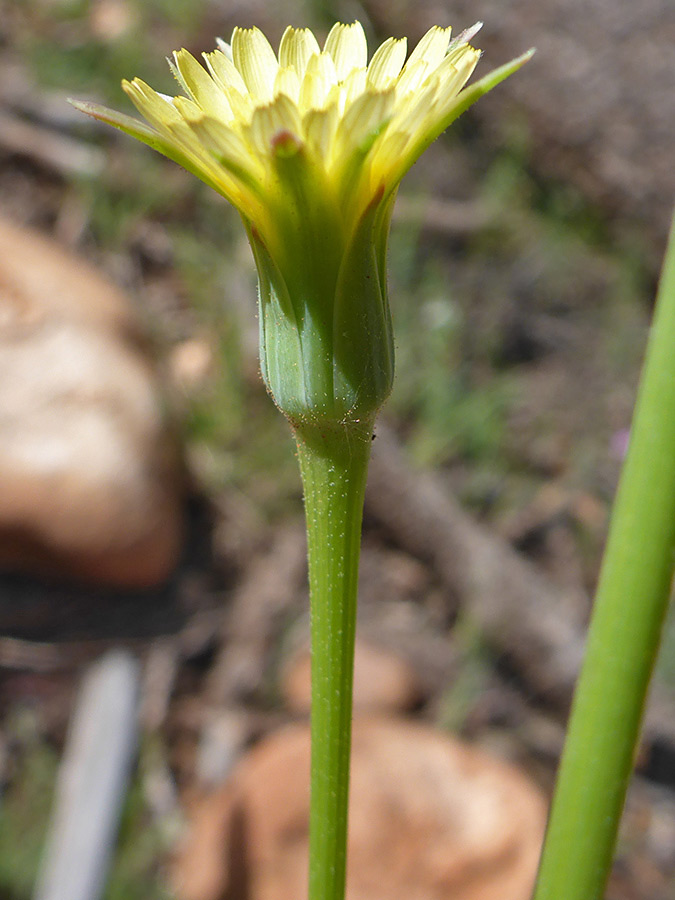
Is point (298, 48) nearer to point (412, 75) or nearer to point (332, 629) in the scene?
point (412, 75)

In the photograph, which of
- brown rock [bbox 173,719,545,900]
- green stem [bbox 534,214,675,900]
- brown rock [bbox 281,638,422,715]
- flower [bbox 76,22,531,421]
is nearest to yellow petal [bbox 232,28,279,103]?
flower [bbox 76,22,531,421]

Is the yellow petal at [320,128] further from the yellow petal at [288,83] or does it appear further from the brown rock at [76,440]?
the brown rock at [76,440]

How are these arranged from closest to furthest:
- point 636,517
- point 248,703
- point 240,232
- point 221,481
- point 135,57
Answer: point 636,517 < point 248,703 < point 221,481 < point 240,232 < point 135,57

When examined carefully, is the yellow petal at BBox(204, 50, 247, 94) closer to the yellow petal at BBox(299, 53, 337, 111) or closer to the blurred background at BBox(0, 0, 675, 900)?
the yellow petal at BBox(299, 53, 337, 111)

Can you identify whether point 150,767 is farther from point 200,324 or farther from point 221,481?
point 200,324

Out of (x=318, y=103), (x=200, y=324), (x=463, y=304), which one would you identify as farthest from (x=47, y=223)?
(x=318, y=103)

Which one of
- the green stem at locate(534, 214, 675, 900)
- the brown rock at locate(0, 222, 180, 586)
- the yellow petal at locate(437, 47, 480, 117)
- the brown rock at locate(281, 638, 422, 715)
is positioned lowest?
the green stem at locate(534, 214, 675, 900)
